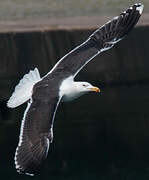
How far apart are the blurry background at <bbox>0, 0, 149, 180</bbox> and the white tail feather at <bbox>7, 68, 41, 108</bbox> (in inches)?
51.4

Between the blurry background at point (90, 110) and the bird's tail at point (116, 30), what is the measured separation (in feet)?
2.80

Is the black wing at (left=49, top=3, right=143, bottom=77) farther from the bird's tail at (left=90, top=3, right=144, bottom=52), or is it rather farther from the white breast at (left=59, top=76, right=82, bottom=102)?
the white breast at (left=59, top=76, right=82, bottom=102)

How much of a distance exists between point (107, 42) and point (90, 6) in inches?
113

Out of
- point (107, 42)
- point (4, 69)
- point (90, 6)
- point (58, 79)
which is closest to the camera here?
point (58, 79)

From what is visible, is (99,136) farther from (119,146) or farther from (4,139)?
(4,139)

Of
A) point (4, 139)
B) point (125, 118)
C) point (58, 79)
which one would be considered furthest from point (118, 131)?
point (58, 79)

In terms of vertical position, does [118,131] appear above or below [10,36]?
below

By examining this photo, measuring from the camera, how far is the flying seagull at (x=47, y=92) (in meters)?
7.50

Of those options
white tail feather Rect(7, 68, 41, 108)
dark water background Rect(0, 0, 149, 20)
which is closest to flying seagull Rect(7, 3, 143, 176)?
white tail feather Rect(7, 68, 41, 108)

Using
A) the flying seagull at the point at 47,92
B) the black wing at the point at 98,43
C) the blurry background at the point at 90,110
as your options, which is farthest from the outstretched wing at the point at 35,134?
the blurry background at the point at 90,110

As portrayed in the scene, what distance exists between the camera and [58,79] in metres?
8.46

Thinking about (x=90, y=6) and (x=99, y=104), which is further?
(x=90, y=6)

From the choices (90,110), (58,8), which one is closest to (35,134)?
(90,110)

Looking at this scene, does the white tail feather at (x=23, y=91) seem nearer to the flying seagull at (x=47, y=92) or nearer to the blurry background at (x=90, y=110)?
the flying seagull at (x=47, y=92)
